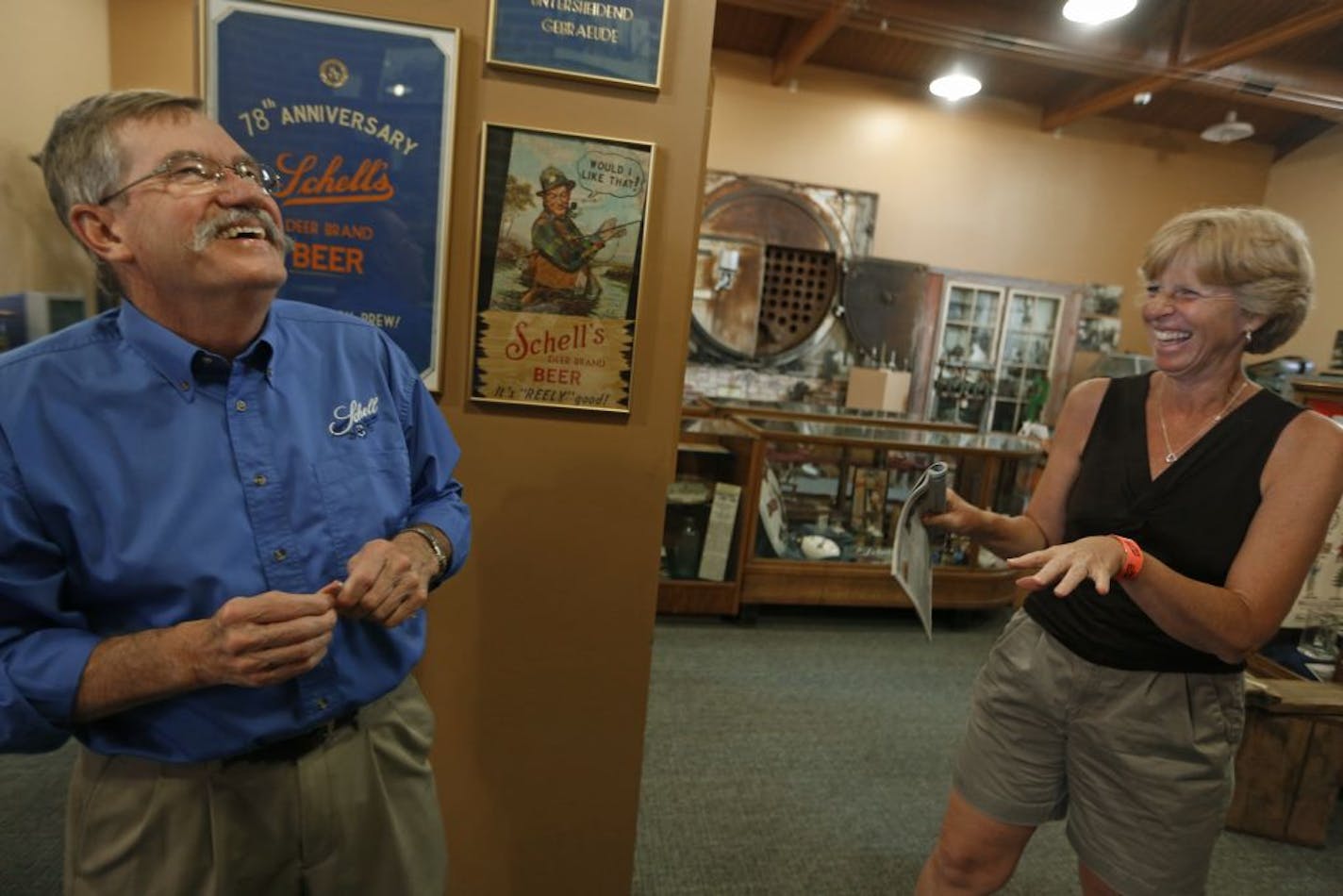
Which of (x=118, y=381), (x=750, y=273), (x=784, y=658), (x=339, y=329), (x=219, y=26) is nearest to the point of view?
(x=118, y=381)

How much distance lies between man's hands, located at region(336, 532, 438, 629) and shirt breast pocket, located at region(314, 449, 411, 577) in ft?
0.09

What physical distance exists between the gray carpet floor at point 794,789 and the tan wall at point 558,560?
0.56 metres

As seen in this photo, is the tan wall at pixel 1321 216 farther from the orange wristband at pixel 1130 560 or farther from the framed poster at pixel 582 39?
the framed poster at pixel 582 39

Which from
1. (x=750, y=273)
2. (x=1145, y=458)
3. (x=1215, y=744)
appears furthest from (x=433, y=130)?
(x=750, y=273)

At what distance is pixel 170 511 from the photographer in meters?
0.93

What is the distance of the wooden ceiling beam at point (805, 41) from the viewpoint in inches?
222

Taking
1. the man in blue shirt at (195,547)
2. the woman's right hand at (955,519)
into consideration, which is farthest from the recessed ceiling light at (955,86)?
the man in blue shirt at (195,547)

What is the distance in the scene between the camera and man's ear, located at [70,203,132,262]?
3.18 feet

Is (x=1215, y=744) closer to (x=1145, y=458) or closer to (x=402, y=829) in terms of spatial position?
(x=1145, y=458)

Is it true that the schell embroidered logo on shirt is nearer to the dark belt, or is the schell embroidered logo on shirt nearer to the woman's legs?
the dark belt

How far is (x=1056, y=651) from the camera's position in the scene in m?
1.38

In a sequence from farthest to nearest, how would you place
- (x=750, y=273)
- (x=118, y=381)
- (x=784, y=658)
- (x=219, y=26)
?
(x=750, y=273)
(x=784, y=658)
(x=219, y=26)
(x=118, y=381)

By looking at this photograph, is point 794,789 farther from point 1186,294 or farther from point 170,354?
point 170,354

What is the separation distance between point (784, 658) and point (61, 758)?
9.32 feet
